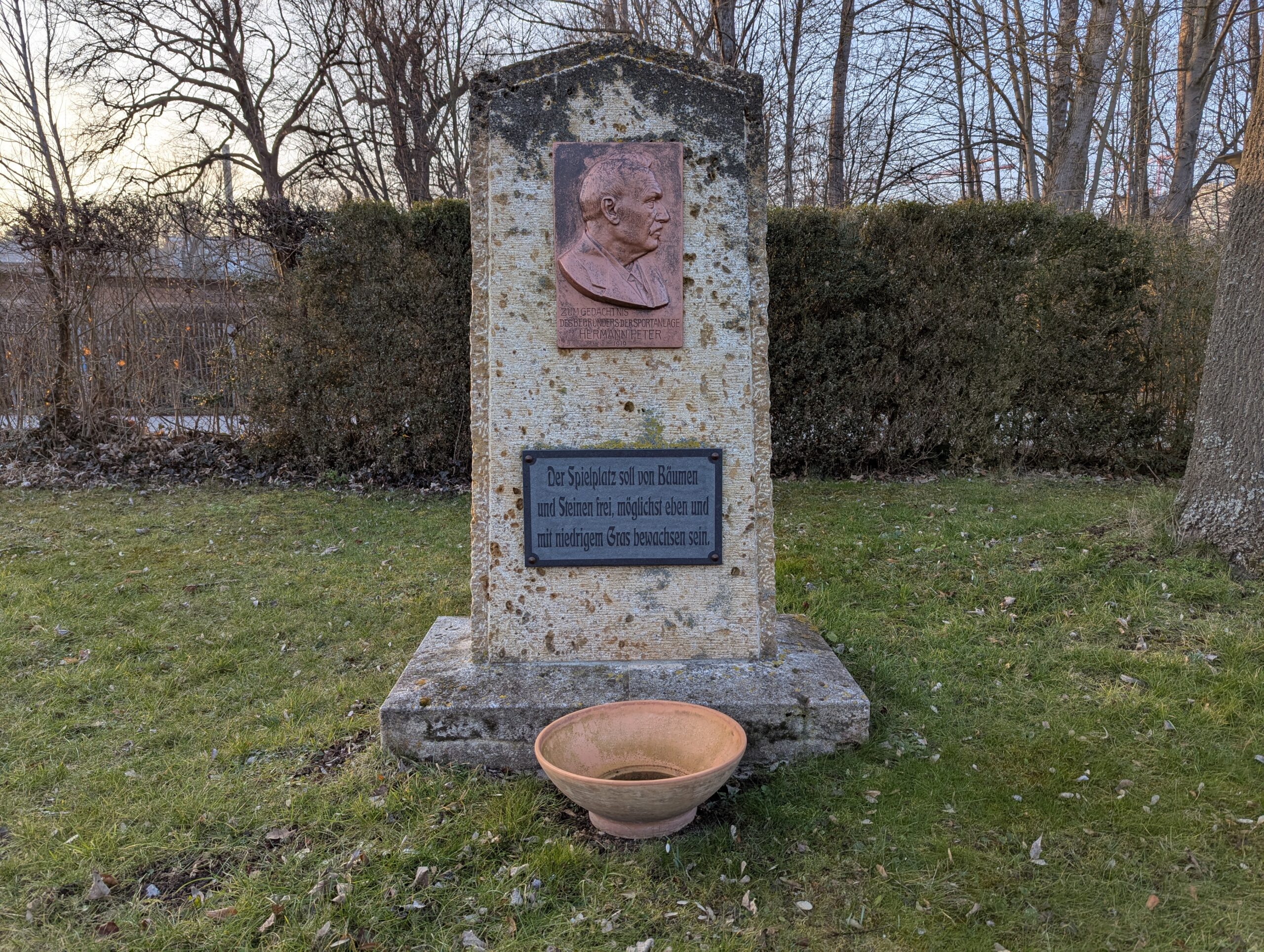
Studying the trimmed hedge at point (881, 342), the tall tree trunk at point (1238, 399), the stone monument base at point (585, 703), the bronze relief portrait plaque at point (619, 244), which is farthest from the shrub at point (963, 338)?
the stone monument base at point (585, 703)

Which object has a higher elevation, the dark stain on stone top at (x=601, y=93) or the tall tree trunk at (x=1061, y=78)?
the tall tree trunk at (x=1061, y=78)

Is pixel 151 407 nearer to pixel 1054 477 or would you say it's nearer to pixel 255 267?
pixel 255 267

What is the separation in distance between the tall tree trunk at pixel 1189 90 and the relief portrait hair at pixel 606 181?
12223 mm

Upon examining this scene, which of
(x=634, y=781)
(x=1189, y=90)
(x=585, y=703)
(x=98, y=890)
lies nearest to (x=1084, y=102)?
(x=1189, y=90)

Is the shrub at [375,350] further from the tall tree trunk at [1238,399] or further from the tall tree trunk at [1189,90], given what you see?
the tall tree trunk at [1189,90]

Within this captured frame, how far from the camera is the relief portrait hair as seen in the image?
2.89 m

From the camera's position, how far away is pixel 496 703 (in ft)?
9.32

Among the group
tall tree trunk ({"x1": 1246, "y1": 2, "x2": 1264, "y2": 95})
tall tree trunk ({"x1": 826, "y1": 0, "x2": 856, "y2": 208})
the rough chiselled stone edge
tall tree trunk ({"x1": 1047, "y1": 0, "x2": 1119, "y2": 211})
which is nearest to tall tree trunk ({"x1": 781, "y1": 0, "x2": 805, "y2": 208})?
tall tree trunk ({"x1": 826, "y1": 0, "x2": 856, "y2": 208})

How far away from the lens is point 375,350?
761 centimetres

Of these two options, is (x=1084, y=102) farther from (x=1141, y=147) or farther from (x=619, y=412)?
(x=619, y=412)

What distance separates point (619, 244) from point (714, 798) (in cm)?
203

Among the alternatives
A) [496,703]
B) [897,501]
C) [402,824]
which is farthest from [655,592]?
[897,501]

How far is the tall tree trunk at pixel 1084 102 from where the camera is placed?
1125cm

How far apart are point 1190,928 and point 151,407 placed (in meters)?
9.59
